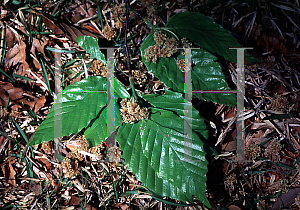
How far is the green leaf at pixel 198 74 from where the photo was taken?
5.32 ft

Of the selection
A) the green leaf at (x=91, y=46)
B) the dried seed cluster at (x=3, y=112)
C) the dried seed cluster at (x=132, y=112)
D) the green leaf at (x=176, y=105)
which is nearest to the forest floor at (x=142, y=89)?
the dried seed cluster at (x=3, y=112)

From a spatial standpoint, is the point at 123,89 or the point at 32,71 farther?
the point at 32,71

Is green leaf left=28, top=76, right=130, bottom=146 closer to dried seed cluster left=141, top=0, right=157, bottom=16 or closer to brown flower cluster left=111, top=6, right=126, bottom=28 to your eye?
brown flower cluster left=111, top=6, right=126, bottom=28

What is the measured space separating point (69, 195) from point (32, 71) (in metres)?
1.16

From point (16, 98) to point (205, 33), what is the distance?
5.60 ft

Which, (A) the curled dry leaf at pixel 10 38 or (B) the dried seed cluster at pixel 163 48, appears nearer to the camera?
(B) the dried seed cluster at pixel 163 48

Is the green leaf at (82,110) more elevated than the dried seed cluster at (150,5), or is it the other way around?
the dried seed cluster at (150,5)

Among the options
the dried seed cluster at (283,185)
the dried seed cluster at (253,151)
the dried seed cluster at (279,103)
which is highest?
the dried seed cluster at (279,103)

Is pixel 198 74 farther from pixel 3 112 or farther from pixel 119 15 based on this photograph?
pixel 3 112

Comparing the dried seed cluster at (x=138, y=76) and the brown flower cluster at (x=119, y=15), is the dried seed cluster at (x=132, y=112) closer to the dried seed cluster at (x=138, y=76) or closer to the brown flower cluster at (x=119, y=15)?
the dried seed cluster at (x=138, y=76)

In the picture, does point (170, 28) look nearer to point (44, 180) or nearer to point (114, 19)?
point (114, 19)

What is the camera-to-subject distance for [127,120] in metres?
1.52

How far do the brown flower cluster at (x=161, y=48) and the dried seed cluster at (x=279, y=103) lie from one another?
3.18 feet

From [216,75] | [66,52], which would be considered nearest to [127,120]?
[216,75]
